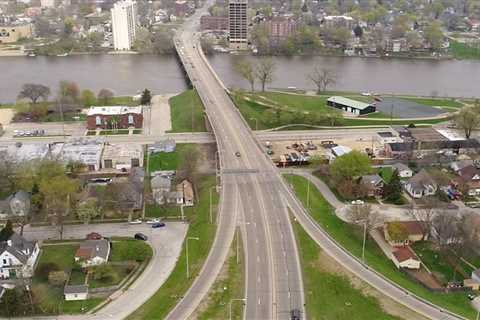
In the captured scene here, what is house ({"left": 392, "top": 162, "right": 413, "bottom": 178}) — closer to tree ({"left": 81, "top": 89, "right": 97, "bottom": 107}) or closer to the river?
the river

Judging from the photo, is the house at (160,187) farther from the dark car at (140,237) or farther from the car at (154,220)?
the dark car at (140,237)

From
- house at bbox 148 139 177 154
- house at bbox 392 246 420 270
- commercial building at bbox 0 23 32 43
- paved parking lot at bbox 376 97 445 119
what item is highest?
commercial building at bbox 0 23 32 43

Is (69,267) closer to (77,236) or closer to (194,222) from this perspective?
(77,236)

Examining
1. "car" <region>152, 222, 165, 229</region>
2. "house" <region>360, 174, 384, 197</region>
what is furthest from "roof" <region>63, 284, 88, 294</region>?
"house" <region>360, 174, 384, 197</region>

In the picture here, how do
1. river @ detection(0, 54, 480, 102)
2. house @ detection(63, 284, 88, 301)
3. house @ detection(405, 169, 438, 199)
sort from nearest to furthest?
house @ detection(63, 284, 88, 301), house @ detection(405, 169, 438, 199), river @ detection(0, 54, 480, 102)

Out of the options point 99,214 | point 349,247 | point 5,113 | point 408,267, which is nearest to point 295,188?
point 349,247

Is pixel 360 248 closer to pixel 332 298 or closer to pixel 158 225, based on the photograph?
pixel 332 298

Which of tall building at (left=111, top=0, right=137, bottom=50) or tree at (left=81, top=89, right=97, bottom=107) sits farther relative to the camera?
tall building at (left=111, top=0, right=137, bottom=50)
